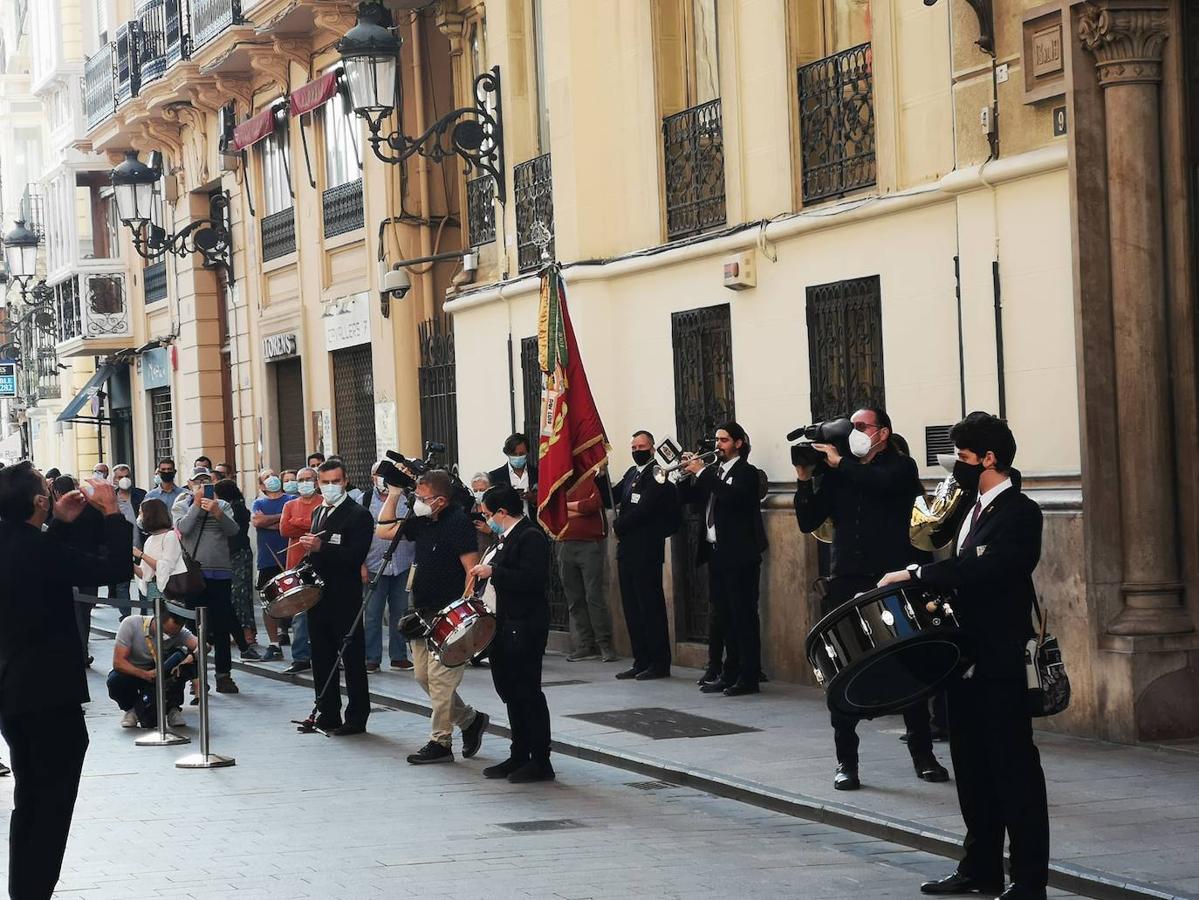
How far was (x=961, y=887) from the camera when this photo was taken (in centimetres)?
776

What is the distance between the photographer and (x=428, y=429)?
22.2 metres

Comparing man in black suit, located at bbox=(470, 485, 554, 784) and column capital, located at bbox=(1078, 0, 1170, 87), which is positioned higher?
column capital, located at bbox=(1078, 0, 1170, 87)

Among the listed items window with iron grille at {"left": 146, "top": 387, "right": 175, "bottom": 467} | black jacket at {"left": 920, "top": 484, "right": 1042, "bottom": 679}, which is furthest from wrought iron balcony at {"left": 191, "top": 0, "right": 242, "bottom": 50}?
black jacket at {"left": 920, "top": 484, "right": 1042, "bottom": 679}

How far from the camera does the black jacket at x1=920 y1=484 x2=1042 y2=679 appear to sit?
746 centimetres

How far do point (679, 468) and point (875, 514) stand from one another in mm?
4607

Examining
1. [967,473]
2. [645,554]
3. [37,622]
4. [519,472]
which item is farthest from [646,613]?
[37,622]

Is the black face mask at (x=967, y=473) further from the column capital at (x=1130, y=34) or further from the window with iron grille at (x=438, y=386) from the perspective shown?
the window with iron grille at (x=438, y=386)

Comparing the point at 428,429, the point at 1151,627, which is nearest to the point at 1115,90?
the point at 1151,627

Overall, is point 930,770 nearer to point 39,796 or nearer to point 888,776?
point 888,776

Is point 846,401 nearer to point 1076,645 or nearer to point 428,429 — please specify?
point 1076,645

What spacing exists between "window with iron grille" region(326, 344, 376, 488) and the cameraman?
44.1 ft

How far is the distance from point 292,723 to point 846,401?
4.62 metres

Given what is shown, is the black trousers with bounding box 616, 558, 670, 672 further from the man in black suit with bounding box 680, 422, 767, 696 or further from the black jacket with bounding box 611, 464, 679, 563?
the man in black suit with bounding box 680, 422, 767, 696

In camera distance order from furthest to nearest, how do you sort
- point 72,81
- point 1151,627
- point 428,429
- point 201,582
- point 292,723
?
point 72,81, point 428,429, point 201,582, point 292,723, point 1151,627
